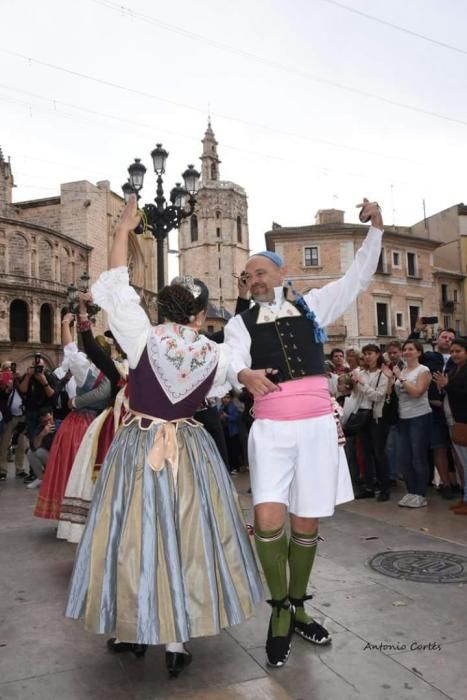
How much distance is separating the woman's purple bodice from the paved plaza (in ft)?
4.17

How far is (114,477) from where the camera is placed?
9.98 ft

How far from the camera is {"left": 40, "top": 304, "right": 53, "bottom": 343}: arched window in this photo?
42875 mm

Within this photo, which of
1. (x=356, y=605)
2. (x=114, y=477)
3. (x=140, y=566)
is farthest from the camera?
(x=356, y=605)

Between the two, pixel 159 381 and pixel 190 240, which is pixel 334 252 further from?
pixel 190 240

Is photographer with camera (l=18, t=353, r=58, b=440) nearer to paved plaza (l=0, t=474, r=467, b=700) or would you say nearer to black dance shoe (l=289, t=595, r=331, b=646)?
paved plaza (l=0, t=474, r=467, b=700)

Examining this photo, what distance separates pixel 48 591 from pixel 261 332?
2445mm

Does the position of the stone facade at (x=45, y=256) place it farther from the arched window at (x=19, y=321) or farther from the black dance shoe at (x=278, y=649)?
the black dance shoe at (x=278, y=649)

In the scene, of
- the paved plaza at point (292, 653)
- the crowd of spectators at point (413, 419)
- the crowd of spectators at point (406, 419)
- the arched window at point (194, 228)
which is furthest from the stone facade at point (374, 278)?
the arched window at point (194, 228)

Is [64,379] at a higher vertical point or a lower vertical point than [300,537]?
higher

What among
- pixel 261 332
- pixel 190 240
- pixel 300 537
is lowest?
pixel 300 537

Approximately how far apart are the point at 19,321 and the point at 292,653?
136 feet

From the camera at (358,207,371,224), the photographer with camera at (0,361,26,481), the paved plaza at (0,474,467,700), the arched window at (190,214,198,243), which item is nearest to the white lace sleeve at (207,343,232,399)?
the camera at (358,207,371,224)

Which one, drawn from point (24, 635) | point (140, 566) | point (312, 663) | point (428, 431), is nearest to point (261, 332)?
point (140, 566)

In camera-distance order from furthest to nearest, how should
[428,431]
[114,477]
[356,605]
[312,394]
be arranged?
[428,431]
[356,605]
[312,394]
[114,477]
